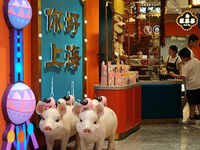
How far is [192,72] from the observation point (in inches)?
303

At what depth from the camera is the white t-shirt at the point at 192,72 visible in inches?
301

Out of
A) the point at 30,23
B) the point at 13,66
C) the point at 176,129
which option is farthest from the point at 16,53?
the point at 176,129

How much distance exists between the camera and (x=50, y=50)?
16.7ft

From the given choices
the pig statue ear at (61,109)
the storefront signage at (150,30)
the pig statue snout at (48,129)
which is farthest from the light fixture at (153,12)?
the pig statue snout at (48,129)

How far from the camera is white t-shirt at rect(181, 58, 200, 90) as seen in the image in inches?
301

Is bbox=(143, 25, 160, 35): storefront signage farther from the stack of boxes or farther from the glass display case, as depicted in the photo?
the stack of boxes

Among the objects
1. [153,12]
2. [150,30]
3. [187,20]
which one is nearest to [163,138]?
[150,30]

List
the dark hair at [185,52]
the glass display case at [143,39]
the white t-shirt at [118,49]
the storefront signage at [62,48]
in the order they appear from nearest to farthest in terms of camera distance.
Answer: the storefront signage at [62,48]
the white t-shirt at [118,49]
the dark hair at [185,52]
the glass display case at [143,39]

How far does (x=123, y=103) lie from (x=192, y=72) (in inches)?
89.6

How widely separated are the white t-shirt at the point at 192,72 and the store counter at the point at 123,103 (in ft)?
4.59

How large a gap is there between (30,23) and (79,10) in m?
1.44

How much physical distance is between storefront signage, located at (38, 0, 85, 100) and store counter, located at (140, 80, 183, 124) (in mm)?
2143

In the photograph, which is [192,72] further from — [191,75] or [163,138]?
[163,138]

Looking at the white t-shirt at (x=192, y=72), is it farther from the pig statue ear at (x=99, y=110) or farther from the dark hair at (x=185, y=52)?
the pig statue ear at (x=99, y=110)
